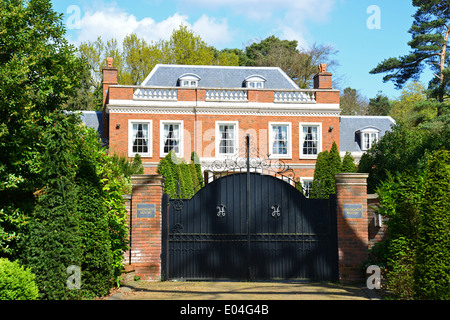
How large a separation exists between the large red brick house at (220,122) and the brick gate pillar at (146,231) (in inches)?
629

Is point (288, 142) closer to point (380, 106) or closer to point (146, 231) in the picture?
point (146, 231)

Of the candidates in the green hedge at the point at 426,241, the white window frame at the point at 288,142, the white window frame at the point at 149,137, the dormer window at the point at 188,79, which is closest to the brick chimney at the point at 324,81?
the white window frame at the point at 288,142

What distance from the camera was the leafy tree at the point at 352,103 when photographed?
52588 millimetres

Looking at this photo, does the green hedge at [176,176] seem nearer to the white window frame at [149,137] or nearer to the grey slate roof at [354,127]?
the white window frame at [149,137]

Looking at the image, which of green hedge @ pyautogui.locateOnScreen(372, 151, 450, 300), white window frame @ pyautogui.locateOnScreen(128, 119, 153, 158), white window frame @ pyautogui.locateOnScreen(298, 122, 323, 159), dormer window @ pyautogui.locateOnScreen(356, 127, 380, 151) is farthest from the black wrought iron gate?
dormer window @ pyautogui.locateOnScreen(356, 127, 380, 151)

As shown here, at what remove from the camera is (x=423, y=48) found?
29.6 metres

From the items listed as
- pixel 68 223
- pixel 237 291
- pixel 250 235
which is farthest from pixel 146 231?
pixel 68 223

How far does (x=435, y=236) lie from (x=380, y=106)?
55.1 meters

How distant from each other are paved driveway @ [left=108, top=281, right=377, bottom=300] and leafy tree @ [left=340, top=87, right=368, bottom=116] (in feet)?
141

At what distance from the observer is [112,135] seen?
27703 mm

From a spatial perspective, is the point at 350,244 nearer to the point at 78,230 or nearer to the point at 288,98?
the point at 78,230
